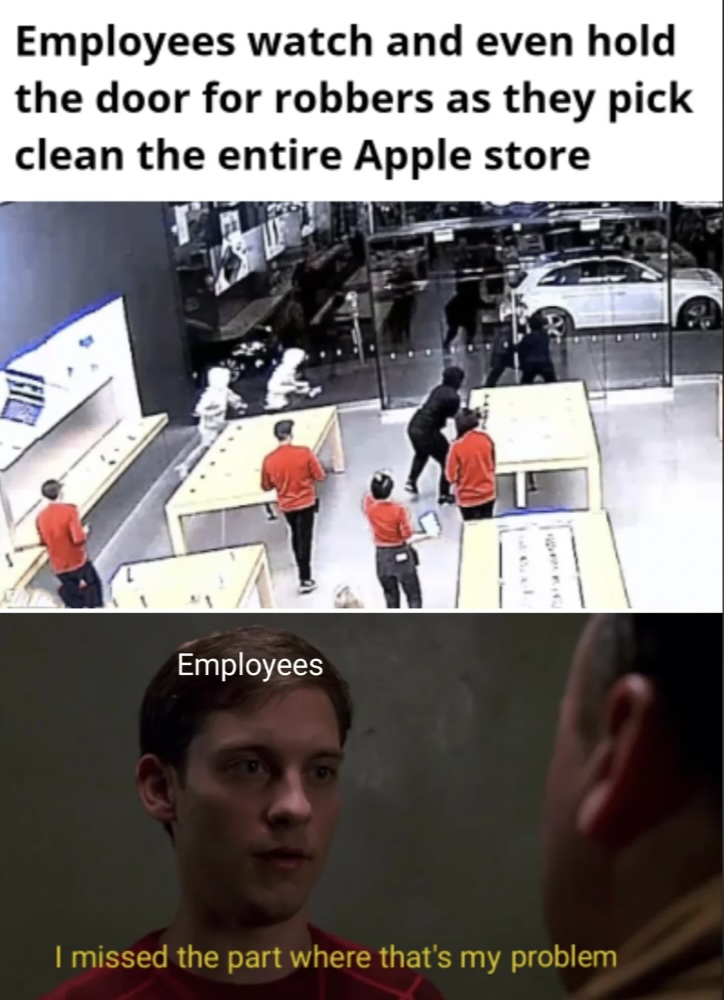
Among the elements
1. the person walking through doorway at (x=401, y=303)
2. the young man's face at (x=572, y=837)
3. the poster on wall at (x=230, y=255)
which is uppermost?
the poster on wall at (x=230, y=255)

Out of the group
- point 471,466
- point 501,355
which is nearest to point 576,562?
point 471,466

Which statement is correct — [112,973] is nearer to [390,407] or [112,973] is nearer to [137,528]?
[137,528]

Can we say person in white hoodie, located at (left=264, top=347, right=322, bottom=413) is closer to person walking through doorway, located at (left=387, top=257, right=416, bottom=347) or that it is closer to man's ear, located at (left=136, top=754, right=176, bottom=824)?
person walking through doorway, located at (left=387, top=257, right=416, bottom=347)

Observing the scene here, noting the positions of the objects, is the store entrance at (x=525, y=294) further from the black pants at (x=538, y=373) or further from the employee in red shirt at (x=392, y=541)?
the employee in red shirt at (x=392, y=541)

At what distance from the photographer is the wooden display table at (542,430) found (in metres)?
1.47

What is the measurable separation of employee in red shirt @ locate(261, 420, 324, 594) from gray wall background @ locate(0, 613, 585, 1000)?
80 mm

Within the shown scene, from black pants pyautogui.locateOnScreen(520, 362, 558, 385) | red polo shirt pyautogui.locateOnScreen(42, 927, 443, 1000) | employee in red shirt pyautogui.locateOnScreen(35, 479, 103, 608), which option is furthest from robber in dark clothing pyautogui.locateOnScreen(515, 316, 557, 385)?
red polo shirt pyautogui.locateOnScreen(42, 927, 443, 1000)

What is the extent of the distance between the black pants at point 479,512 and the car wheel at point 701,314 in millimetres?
343

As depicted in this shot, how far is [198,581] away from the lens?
1.52 metres

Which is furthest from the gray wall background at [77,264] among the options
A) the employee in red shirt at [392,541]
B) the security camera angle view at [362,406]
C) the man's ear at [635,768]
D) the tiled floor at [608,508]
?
the man's ear at [635,768]

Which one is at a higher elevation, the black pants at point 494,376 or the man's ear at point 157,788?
the black pants at point 494,376

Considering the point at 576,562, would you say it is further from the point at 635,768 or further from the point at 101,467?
the point at 101,467

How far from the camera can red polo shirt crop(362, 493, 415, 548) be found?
1.50 metres
